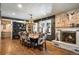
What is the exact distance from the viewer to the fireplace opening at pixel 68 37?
270 cm

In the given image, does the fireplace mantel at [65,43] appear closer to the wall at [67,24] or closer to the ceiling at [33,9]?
the wall at [67,24]

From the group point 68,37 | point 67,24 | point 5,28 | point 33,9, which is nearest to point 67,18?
point 67,24

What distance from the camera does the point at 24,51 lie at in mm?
2748

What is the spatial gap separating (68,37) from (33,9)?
1014mm

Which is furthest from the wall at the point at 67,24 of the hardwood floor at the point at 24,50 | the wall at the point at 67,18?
the hardwood floor at the point at 24,50

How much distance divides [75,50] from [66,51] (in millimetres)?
196

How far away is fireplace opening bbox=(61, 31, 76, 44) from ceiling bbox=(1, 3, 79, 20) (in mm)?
513

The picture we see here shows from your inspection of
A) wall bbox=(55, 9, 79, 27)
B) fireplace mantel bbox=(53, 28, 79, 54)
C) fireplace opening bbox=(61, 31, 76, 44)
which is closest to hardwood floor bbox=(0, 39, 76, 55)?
fireplace mantel bbox=(53, 28, 79, 54)

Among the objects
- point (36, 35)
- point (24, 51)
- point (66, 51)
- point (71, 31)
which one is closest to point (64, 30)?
point (71, 31)

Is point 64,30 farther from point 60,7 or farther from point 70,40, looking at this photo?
point 60,7

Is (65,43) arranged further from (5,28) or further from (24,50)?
(5,28)

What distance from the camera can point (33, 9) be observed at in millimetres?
2744

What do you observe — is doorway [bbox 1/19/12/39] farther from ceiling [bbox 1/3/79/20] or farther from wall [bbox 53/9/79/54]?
wall [bbox 53/9/79/54]

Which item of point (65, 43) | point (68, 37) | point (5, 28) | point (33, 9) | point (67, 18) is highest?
point (33, 9)
